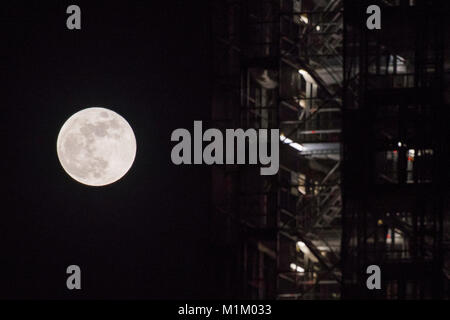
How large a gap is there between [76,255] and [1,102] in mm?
3814

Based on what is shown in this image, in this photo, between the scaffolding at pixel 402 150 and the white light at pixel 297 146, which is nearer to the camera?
the scaffolding at pixel 402 150

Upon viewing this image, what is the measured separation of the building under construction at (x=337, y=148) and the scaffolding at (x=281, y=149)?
1.3 inches

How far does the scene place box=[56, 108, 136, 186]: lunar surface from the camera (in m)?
22.0

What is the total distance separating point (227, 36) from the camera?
21297 millimetres

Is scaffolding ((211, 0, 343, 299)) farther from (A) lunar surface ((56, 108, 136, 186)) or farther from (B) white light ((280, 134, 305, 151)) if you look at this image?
(A) lunar surface ((56, 108, 136, 186))

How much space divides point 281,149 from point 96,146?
4293mm

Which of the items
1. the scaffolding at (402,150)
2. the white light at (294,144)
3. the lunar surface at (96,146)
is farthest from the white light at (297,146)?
the lunar surface at (96,146)

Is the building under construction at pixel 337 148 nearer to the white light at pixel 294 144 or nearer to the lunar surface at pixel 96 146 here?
the white light at pixel 294 144

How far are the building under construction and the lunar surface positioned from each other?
254cm

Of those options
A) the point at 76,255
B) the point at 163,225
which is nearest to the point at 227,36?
the point at 163,225

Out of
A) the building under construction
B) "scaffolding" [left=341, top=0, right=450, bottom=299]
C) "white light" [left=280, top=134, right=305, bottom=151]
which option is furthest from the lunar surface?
"scaffolding" [left=341, top=0, right=450, bottom=299]

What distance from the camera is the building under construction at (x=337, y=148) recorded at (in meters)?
18.4

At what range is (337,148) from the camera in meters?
21.8
